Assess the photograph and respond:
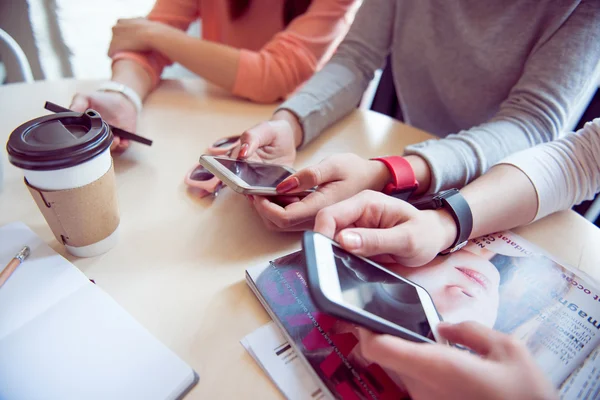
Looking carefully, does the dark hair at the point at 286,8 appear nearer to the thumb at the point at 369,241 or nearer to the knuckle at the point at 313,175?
the knuckle at the point at 313,175

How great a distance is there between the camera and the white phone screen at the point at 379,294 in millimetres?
328

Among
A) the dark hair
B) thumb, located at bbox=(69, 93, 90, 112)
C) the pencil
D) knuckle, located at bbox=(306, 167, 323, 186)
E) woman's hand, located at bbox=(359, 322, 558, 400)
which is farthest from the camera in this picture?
the dark hair

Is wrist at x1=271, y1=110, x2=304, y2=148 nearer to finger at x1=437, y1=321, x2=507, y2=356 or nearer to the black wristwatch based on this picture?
the black wristwatch

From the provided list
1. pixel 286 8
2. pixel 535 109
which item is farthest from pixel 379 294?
pixel 286 8

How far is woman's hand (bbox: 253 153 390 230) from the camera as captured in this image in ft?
1.55

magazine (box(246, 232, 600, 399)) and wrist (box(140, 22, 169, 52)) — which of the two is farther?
wrist (box(140, 22, 169, 52))

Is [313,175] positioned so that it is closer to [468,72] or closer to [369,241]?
[369,241]

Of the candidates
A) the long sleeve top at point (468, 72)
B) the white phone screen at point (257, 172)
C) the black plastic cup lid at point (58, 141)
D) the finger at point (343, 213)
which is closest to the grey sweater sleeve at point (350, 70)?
the long sleeve top at point (468, 72)

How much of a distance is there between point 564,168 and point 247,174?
1.54ft

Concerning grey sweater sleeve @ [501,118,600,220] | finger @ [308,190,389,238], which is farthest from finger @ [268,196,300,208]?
grey sweater sleeve @ [501,118,600,220]

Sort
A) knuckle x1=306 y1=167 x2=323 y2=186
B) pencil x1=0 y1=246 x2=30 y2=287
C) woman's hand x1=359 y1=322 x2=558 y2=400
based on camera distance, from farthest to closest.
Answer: knuckle x1=306 y1=167 x2=323 y2=186 → pencil x1=0 y1=246 x2=30 y2=287 → woman's hand x1=359 y1=322 x2=558 y2=400

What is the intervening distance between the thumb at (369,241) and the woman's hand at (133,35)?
705 mm

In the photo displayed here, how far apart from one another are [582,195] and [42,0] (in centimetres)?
191

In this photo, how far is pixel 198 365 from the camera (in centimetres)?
34
